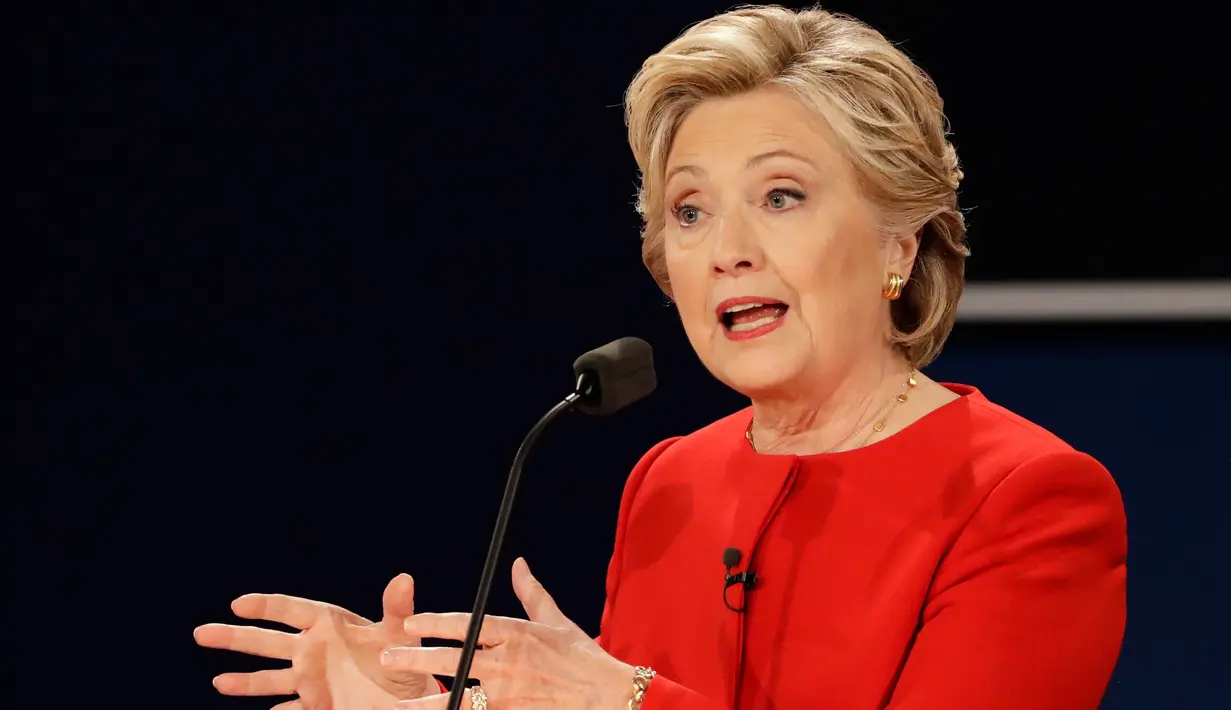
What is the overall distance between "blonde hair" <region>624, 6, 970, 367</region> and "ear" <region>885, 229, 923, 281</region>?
1cm

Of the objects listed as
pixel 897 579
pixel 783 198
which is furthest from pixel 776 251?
pixel 897 579

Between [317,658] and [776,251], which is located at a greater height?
[776,251]

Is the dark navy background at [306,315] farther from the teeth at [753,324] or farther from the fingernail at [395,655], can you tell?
the fingernail at [395,655]

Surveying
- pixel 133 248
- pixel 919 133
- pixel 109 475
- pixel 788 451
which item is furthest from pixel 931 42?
pixel 109 475

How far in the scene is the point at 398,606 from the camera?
65.9 inches

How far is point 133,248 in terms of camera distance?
2736 mm

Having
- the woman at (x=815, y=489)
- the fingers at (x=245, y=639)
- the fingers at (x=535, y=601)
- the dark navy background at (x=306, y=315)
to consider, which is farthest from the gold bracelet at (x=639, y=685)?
the dark navy background at (x=306, y=315)

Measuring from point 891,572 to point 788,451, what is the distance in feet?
0.88

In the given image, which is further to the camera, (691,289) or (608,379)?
(691,289)

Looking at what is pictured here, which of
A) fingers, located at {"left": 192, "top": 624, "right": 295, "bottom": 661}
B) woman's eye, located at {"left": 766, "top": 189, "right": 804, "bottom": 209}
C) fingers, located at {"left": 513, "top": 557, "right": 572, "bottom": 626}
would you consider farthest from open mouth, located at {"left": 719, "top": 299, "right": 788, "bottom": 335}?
fingers, located at {"left": 192, "top": 624, "right": 295, "bottom": 661}

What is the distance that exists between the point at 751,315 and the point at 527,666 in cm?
52

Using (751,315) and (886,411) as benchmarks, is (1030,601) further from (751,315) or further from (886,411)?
(751,315)

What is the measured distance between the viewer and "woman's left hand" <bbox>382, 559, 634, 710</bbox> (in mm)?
1399

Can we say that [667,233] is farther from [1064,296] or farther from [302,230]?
[302,230]
